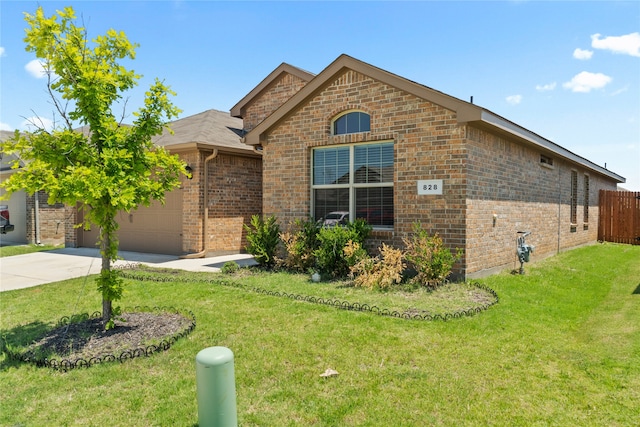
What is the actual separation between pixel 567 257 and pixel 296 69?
11430mm

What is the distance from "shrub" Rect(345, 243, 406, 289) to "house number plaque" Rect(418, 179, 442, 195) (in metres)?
1.33

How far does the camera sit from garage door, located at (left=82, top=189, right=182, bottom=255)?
13.0 m

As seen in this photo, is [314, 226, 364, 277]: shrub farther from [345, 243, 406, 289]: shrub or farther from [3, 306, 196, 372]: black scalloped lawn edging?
[3, 306, 196, 372]: black scalloped lawn edging

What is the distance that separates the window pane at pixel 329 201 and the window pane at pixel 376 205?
1.08 ft

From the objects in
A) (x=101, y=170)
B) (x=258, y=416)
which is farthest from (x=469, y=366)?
(x=101, y=170)

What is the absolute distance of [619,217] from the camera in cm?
1872

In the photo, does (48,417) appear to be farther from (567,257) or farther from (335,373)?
(567,257)

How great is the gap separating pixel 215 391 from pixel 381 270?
5.31 metres

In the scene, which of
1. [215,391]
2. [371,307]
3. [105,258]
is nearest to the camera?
[215,391]

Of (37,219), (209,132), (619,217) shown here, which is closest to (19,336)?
(209,132)

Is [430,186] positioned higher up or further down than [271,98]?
further down

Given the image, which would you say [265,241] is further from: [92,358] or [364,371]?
[364,371]

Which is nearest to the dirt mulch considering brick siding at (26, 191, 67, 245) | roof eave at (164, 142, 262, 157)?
roof eave at (164, 142, 262, 157)

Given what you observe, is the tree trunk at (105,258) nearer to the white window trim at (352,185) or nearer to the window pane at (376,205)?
the white window trim at (352,185)
